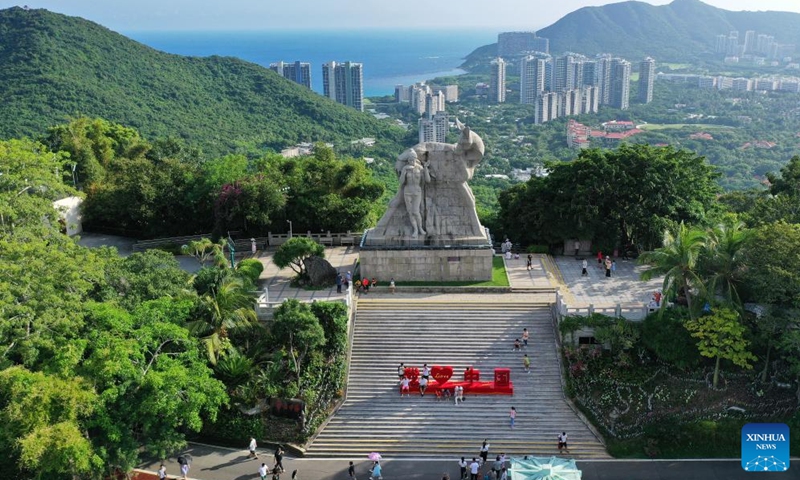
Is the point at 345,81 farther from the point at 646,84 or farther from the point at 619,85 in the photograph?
the point at 646,84

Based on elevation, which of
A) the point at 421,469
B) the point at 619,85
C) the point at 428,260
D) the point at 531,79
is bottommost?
the point at 421,469

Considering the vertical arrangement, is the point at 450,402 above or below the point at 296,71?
below

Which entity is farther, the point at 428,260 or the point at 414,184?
the point at 428,260

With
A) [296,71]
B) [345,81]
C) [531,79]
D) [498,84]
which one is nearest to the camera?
[345,81]

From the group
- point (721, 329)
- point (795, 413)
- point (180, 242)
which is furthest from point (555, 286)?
point (180, 242)

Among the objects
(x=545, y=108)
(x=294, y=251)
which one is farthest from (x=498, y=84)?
(x=294, y=251)

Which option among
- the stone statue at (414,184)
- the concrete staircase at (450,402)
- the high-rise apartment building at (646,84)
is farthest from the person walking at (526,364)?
the high-rise apartment building at (646,84)

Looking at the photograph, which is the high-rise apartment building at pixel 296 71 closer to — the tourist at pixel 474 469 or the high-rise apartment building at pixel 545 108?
the high-rise apartment building at pixel 545 108

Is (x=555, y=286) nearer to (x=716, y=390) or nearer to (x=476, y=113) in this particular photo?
(x=716, y=390)
